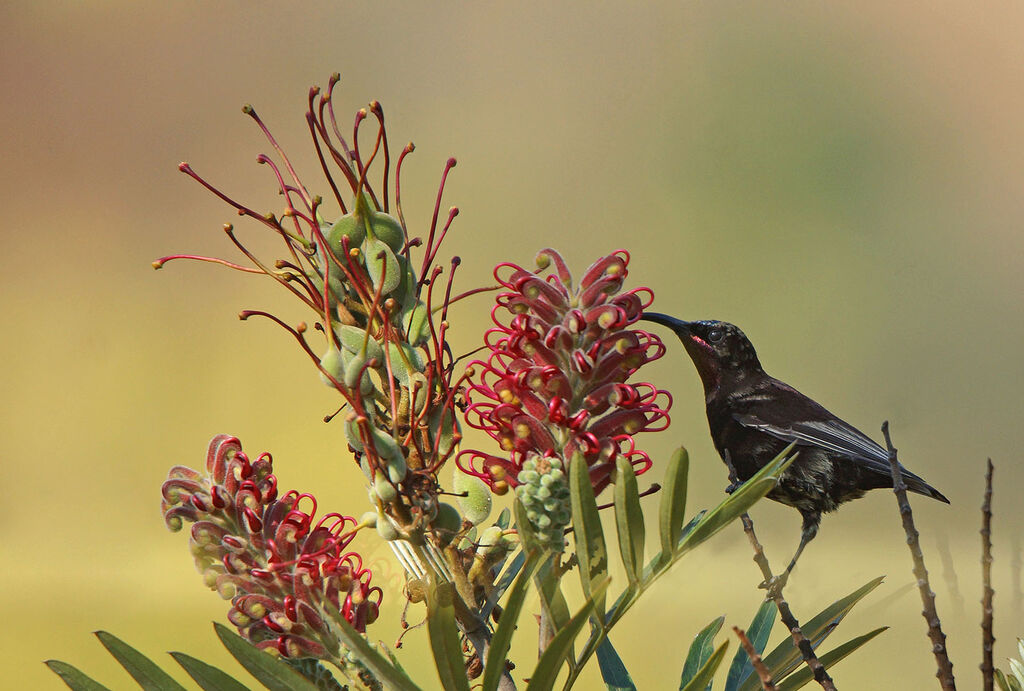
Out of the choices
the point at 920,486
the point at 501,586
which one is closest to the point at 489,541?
the point at 501,586

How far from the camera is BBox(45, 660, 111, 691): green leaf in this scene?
1.05 ft

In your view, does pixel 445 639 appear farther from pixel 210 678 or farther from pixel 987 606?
pixel 987 606

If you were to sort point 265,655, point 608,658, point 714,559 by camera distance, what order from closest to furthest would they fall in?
1. point 265,655
2. point 608,658
3. point 714,559

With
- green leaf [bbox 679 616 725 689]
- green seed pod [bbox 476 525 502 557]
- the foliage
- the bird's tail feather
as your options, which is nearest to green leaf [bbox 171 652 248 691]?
the foliage

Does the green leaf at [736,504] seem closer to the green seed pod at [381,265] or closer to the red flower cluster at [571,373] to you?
the red flower cluster at [571,373]

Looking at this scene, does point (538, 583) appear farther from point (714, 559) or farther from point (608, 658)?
point (714, 559)

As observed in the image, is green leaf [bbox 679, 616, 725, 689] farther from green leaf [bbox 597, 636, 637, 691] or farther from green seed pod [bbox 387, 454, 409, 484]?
green seed pod [bbox 387, 454, 409, 484]

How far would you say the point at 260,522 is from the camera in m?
0.35

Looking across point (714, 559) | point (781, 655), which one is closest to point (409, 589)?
point (781, 655)

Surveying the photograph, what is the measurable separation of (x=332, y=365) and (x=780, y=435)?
9.5 inches

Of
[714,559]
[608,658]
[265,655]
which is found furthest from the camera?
[714,559]

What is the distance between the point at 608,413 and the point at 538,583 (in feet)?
0.24

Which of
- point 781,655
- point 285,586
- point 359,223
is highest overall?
point 359,223

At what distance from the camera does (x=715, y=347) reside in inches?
19.0
